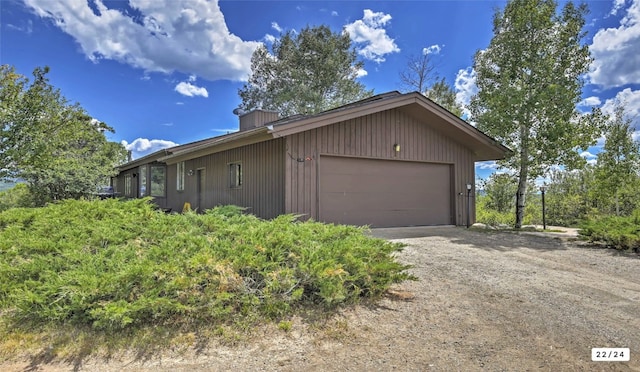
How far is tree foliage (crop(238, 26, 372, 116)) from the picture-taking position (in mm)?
23266

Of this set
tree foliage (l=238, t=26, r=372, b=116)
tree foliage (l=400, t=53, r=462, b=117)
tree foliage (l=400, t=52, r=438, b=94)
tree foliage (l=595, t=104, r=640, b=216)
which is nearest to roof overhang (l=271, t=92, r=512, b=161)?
tree foliage (l=595, t=104, r=640, b=216)

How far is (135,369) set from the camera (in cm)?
234

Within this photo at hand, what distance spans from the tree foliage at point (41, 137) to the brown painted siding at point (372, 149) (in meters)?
7.86

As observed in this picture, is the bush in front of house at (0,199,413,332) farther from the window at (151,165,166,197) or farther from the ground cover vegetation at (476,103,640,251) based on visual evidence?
the window at (151,165,166,197)

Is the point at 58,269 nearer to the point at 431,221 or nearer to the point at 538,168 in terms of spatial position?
the point at 431,221

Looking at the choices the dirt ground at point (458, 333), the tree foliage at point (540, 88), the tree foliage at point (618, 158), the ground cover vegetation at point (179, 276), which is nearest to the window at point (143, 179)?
the ground cover vegetation at point (179, 276)

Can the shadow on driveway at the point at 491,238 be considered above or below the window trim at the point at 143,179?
below

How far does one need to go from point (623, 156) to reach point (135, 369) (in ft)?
45.4

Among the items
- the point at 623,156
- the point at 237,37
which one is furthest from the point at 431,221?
the point at 237,37

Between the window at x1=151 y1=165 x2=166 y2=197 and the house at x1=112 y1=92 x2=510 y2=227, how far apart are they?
4.19 meters

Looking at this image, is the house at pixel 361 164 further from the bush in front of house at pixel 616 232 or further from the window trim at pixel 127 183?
the window trim at pixel 127 183

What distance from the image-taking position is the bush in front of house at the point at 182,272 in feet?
9.27

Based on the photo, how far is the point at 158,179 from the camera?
15.5 meters

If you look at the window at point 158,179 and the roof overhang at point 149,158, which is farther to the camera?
the window at point 158,179
